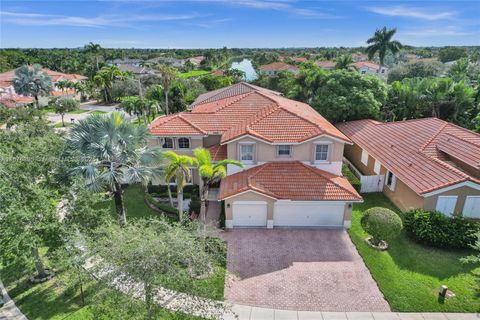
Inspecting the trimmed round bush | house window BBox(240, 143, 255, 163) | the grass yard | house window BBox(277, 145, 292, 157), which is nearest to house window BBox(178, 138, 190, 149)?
house window BBox(240, 143, 255, 163)

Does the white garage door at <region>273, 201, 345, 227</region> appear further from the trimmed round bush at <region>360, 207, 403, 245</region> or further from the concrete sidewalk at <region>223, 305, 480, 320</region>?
the concrete sidewalk at <region>223, 305, 480, 320</region>

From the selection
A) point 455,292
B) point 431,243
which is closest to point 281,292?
point 455,292

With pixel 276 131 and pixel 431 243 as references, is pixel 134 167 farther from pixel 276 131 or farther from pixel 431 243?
pixel 431 243

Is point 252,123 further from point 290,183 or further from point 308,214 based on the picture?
point 308,214

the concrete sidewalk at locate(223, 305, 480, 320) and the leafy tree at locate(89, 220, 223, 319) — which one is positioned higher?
the leafy tree at locate(89, 220, 223, 319)

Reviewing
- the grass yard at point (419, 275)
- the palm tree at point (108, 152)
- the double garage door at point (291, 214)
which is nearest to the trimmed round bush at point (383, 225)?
the grass yard at point (419, 275)
